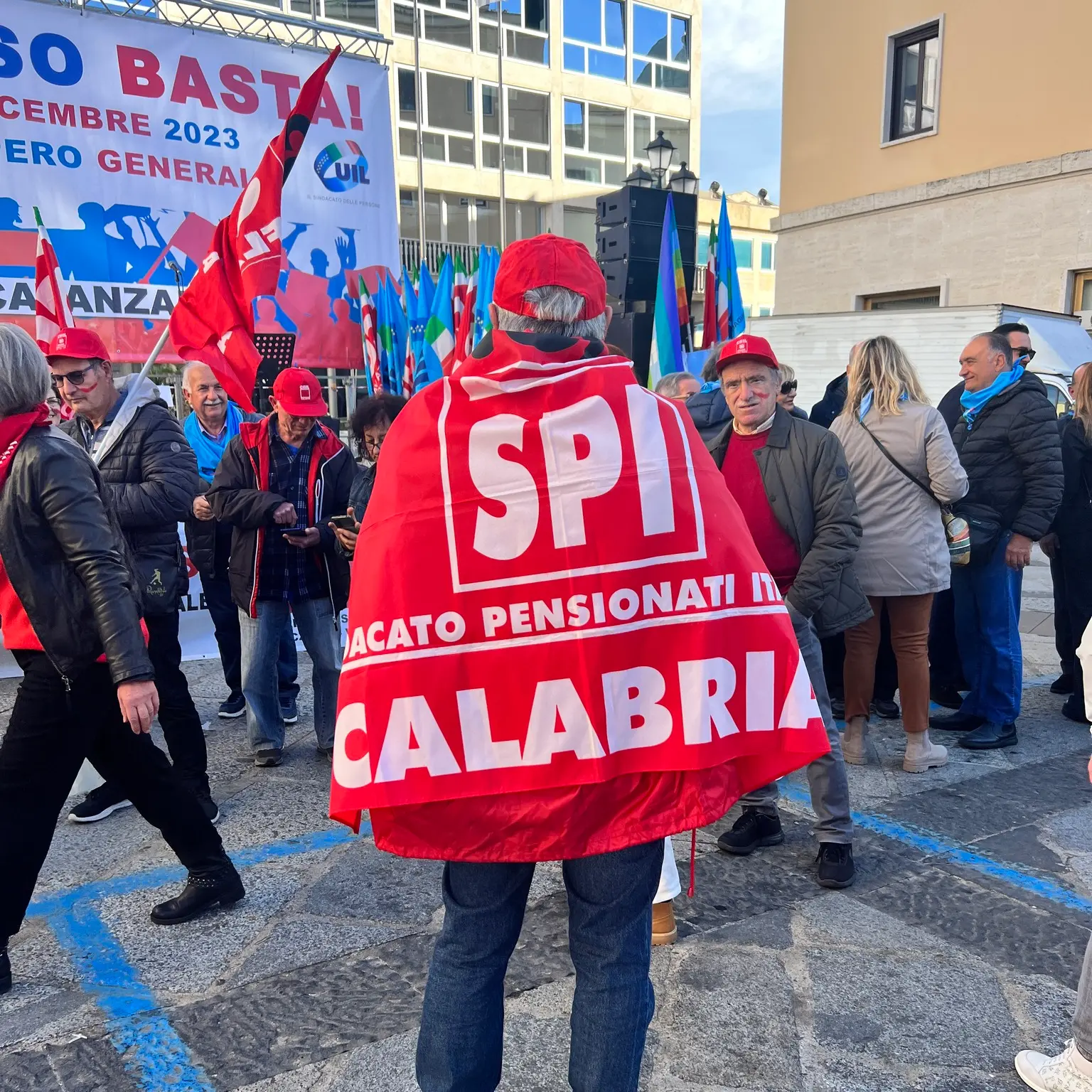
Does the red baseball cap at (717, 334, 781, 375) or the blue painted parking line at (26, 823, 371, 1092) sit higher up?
the red baseball cap at (717, 334, 781, 375)

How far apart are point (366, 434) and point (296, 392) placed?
0.40 metres

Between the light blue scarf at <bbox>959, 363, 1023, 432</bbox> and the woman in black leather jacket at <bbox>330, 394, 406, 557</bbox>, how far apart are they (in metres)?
2.94

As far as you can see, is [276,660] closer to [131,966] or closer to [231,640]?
[231,640]

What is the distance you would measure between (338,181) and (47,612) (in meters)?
6.22

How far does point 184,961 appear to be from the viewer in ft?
9.46

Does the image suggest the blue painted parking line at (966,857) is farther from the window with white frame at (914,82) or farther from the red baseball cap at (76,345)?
the window with white frame at (914,82)

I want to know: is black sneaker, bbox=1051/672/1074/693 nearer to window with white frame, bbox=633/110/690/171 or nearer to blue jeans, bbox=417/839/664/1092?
blue jeans, bbox=417/839/664/1092

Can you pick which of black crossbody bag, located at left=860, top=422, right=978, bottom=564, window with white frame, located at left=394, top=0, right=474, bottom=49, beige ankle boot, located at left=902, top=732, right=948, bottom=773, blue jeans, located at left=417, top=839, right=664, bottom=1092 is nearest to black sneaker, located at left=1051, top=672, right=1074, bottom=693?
black crossbody bag, located at left=860, top=422, right=978, bottom=564

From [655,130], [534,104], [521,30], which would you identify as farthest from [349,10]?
[655,130]

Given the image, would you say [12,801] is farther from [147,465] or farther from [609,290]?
[609,290]

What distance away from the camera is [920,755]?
441 cm

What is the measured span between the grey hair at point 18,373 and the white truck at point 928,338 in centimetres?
880

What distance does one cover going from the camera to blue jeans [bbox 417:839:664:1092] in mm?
1709

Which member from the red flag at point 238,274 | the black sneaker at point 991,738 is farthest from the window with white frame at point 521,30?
the black sneaker at point 991,738
